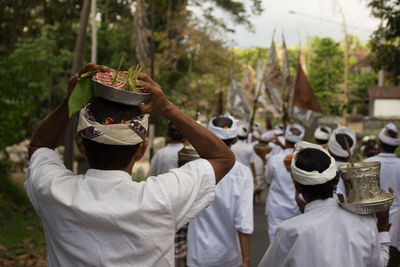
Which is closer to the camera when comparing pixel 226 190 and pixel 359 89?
pixel 226 190

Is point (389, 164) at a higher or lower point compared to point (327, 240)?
lower

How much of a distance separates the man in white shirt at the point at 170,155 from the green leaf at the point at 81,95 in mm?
3477

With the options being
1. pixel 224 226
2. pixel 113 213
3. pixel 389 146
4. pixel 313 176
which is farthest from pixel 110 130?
pixel 389 146

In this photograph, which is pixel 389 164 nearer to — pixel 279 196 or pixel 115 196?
pixel 279 196

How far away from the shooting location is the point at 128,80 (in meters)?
1.87

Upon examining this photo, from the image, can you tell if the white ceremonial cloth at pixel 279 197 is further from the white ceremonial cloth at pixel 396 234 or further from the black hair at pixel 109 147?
the black hair at pixel 109 147

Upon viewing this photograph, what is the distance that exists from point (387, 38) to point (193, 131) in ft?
25.1

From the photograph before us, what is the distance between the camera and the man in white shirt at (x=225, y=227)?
13.3 ft

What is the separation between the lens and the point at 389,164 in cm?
559

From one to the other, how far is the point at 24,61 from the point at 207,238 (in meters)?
4.22

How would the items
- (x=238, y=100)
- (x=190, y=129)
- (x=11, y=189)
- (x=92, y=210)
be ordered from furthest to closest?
(x=238, y=100) < (x=11, y=189) < (x=190, y=129) < (x=92, y=210)

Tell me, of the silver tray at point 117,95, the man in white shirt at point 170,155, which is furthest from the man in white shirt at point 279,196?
the silver tray at point 117,95

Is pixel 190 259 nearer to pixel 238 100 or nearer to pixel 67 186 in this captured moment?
pixel 67 186

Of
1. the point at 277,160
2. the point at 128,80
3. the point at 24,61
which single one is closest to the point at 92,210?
the point at 128,80
